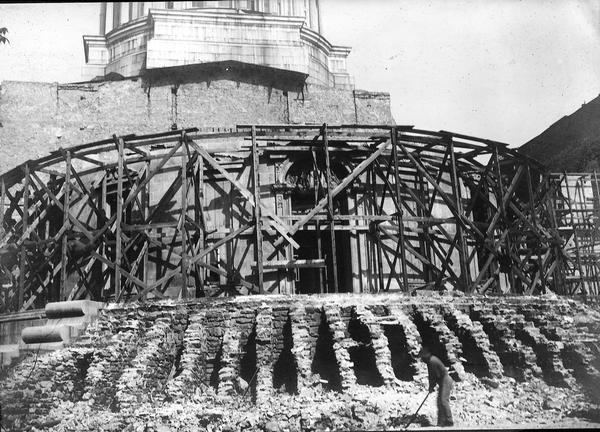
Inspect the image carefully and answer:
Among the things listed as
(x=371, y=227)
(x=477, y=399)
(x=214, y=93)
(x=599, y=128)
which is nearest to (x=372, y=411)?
(x=477, y=399)

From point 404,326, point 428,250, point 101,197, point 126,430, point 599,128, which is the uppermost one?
point 599,128

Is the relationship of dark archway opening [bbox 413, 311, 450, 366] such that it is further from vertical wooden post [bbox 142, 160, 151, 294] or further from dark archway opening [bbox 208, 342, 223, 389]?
vertical wooden post [bbox 142, 160, 151, 294]

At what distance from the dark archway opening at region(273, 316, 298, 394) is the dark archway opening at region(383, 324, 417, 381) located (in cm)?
188

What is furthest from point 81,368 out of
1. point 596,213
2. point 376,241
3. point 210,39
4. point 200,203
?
point 596,213

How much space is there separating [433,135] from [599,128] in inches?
612

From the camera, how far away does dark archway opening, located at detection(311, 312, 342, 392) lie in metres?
12.9

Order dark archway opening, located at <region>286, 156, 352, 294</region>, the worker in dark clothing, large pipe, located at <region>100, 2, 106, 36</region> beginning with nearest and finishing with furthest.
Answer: the worker in dark clothing, dark archway opening, located at <region>286, 156, 352, 294</region>, large pipe, located at <region>100, 2, 106, 36</region>

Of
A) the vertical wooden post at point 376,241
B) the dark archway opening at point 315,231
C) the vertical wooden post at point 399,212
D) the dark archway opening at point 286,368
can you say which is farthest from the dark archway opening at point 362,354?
the vertical wooden post at point 376,241

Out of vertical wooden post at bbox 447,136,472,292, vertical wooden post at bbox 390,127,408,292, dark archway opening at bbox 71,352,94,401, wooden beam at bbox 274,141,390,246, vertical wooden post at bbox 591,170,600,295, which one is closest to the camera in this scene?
dark archway opening at bbox 71,352,94,401

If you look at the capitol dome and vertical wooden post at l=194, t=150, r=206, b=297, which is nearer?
vertical wooden post at l=194, t=150, r=206, b=297

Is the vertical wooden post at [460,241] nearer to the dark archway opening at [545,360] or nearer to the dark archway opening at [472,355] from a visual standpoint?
the dark archway opening at [545,360]

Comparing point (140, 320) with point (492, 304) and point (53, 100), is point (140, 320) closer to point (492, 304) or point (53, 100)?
point (492, 304)

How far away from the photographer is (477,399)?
11.6 m

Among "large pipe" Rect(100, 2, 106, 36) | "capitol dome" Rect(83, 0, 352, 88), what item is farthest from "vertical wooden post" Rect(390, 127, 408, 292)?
"large pipe" Rect(100, 2, 106, 36)
